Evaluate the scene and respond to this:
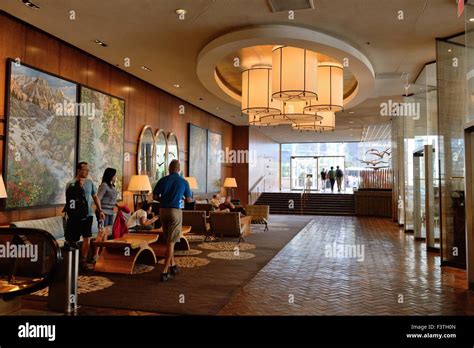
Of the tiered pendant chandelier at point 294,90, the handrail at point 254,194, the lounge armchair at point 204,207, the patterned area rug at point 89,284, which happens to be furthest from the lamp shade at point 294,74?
the handrail at point 254,194

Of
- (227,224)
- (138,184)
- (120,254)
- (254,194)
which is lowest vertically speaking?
(120,254)

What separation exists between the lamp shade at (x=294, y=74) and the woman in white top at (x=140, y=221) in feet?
10.9

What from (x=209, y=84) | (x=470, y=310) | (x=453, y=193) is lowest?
(x=470, y=310)

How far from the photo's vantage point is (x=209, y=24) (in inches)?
250

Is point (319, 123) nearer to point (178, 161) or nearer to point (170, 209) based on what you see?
point (178, 161)

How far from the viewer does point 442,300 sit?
14.9 ft

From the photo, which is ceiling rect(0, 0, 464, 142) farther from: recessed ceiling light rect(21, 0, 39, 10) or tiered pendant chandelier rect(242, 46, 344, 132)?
tiered pendant chandelier rect(242, 46, 344, 132)

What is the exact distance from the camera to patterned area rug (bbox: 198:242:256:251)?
7.97m

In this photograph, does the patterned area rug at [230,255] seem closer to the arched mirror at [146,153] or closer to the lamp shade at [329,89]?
the arched mirror at [146,153]

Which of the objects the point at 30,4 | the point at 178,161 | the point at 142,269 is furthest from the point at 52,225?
the point at 30,4

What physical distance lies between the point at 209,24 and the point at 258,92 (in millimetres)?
A: 2555
